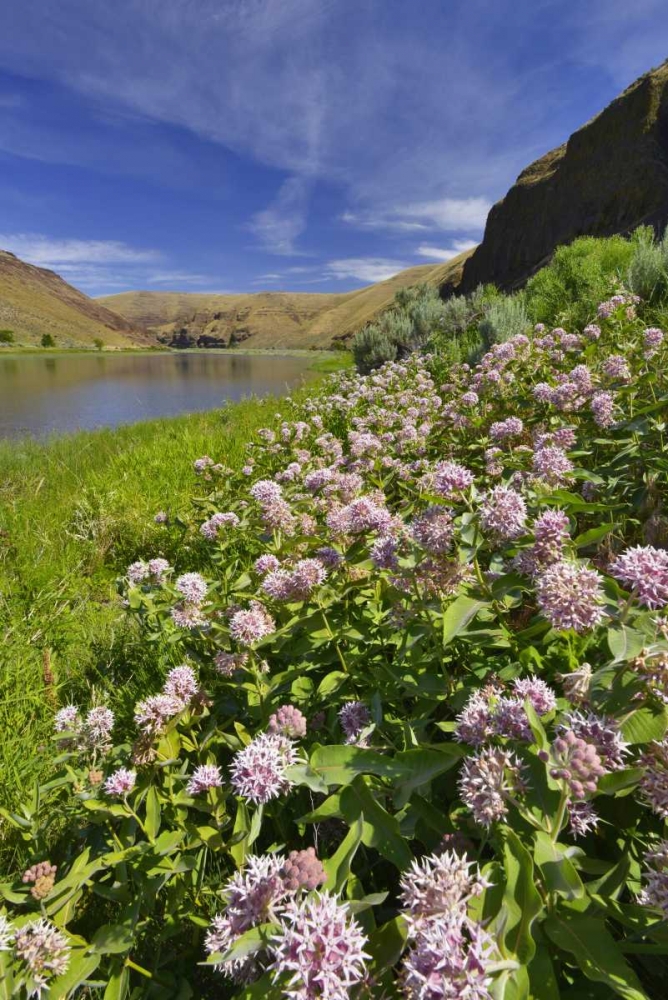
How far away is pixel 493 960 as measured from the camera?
904mm

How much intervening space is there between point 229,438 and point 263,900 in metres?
9.30

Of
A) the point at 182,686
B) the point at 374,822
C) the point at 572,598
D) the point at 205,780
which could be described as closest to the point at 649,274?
the point at 572,598

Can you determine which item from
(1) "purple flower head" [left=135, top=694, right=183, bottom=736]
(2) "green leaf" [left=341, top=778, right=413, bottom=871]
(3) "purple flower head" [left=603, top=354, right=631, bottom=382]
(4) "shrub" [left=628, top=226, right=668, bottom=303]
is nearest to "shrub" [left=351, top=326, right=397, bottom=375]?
(4) "shrub" [left=628, top=226, right=668, bottom=303]

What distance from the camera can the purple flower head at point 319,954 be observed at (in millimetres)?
854

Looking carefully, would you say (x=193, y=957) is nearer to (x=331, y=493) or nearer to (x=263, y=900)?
(x=263, y=900)

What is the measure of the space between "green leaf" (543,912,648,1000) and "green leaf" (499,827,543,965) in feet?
0.47

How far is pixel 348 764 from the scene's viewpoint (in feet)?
4.62

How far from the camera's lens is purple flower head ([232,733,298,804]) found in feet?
4.54

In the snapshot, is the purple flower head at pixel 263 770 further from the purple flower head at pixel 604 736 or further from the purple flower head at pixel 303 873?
the purple flower head at pixel 604 736

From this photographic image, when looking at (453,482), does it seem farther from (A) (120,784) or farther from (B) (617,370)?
(B) (617,370)

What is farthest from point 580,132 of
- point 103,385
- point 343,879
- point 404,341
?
point 343,879

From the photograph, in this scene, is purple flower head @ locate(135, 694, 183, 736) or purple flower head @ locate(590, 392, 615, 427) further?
purple flower head @ locate(590, 392, 615, 427)

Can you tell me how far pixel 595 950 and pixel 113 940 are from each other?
1.40 metres

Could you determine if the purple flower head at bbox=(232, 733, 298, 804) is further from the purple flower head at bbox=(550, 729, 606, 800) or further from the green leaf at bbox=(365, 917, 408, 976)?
the purple flower head at bbox=(550, 729, 606, 800)
